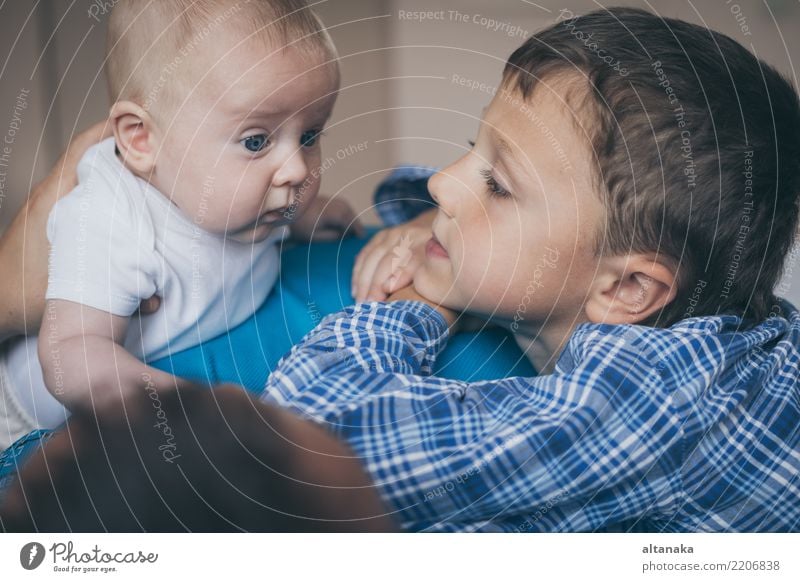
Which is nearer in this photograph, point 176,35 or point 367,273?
point 176,35

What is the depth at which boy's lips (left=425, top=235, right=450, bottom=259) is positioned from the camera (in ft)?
2.05

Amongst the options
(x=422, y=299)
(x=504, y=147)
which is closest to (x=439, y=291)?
(x=422, y=299)

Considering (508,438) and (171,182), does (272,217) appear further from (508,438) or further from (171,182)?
(508,438)

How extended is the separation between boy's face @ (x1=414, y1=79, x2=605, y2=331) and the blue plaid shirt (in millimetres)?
63

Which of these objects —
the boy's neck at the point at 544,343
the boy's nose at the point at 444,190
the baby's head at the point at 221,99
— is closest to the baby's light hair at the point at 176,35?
the baby's head at the point at 221,99

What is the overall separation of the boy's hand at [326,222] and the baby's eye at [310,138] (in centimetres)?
9

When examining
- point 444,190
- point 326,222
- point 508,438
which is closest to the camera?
point 508,438

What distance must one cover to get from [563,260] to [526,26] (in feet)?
0.57

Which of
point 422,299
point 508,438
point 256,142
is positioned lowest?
point 508,438

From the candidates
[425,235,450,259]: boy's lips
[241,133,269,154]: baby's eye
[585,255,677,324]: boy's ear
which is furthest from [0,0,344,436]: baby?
[585,255,677,324]: boy's ear

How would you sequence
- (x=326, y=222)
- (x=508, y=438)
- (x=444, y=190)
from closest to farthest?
(x=508, y=438) → (x=444, y=190) → (x=326, y=222)

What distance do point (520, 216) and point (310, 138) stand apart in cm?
16

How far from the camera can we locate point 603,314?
0.60m
